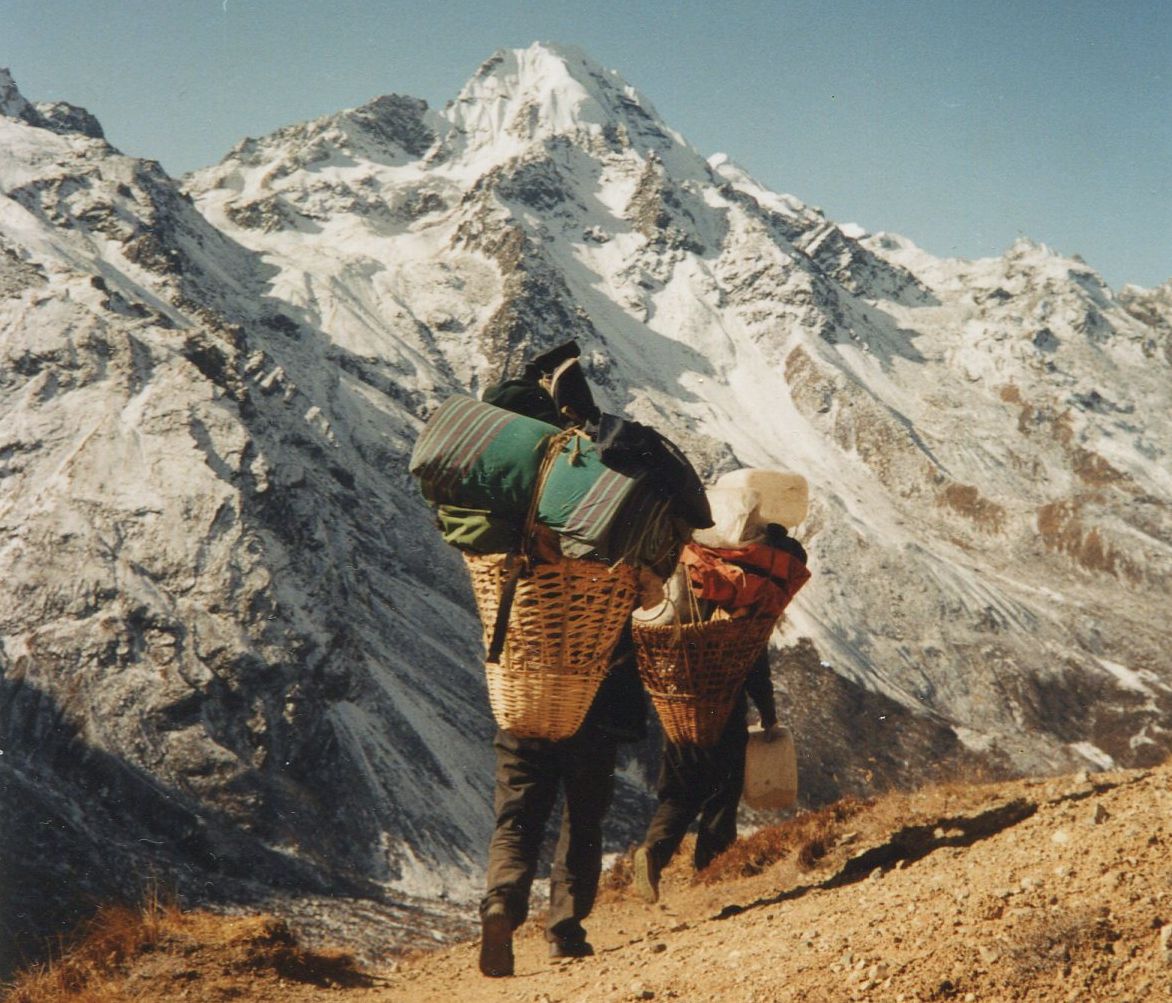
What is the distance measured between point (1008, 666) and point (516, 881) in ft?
207

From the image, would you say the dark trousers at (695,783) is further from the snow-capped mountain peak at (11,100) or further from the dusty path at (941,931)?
the snow-capped mountain peak at (11,100)

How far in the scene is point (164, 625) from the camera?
101 feet

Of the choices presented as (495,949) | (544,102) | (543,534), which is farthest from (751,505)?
(544,102)

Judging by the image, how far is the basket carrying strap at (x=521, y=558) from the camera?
378 centimetres

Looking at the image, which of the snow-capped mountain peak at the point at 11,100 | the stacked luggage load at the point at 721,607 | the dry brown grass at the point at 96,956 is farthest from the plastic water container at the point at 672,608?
the snow-capped mountain peak at the point at 11,100

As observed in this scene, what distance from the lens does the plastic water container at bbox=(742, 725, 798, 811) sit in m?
5.23

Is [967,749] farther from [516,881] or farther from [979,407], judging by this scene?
[516,881]

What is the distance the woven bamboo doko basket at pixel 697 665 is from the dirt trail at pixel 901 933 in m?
0.95

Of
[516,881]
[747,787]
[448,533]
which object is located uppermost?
[448,533]

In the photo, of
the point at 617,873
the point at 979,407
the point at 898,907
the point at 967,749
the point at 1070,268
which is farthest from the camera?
the point at 1070,268

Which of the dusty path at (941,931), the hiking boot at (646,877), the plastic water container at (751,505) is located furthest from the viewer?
the plastic water container at (751,505)

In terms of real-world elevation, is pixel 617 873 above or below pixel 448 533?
below

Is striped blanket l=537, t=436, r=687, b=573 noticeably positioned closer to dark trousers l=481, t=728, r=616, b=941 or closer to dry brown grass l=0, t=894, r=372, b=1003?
dark trousers l=481, t=728, r=616, b=941

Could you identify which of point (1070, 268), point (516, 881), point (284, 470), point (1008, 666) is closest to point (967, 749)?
point (1008, 666)
